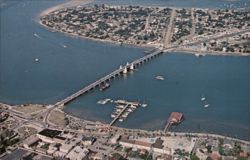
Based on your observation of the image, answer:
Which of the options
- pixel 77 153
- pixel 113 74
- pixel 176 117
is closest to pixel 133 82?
pixel 113 74

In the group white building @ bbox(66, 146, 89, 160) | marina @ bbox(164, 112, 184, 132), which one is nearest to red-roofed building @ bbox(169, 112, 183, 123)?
marina @ bbox(164, 112, 184, 132)

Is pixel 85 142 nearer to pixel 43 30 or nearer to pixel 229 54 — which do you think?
pixel 229 54

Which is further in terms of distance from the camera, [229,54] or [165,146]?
[229,54]

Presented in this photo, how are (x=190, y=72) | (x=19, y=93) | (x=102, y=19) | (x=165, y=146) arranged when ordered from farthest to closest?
(x=102, y=19) → (x=190, y=72) → (x=19, y=93) → (x=165, y=146)

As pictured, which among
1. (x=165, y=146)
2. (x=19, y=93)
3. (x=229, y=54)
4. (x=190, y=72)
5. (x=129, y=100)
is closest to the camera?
(x=165, y=146)

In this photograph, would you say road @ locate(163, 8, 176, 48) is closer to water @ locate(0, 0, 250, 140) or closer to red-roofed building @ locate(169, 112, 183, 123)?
water @ locate(0, 0, 250, 140)

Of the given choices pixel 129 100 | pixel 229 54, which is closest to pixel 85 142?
pixel 129 100

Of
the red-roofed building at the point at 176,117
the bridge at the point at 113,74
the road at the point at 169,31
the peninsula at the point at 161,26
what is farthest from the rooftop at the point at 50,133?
the road at the point at 169,31

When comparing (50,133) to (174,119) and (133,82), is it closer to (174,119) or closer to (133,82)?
(174,119)
